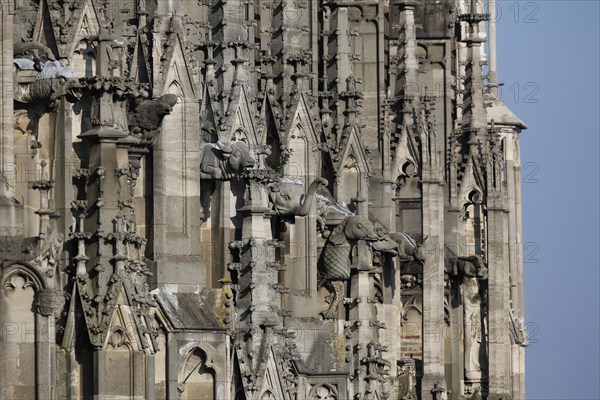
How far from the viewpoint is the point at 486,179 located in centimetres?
8431

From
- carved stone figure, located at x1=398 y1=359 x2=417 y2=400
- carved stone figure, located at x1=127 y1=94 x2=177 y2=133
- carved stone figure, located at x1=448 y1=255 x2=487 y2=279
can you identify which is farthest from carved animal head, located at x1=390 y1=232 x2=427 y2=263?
carved stone figure, located at x1=127 y1=94 x2=177 y2=133

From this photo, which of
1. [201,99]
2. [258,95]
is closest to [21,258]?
[201,99]

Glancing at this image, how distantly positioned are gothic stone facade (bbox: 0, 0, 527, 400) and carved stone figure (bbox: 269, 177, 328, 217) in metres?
0.06

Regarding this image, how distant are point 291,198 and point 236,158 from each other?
5.03 m

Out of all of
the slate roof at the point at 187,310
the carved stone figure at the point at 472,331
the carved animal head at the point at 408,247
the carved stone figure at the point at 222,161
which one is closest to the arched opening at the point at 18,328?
the slate roof at the point at 187,310

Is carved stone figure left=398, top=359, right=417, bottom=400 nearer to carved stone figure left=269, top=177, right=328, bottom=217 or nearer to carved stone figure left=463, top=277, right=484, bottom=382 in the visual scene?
carved stone figure left=463, top=277, right=484, bottom=382

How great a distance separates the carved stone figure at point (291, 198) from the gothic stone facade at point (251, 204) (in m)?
0.06

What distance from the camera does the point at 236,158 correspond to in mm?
60000

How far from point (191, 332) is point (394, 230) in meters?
22.3

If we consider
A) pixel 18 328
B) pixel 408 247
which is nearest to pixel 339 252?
pixel 408 247

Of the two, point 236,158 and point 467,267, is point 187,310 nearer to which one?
point 236,158

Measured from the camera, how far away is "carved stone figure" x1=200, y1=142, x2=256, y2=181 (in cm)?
5991

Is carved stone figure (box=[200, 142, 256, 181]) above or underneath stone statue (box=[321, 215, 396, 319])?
above

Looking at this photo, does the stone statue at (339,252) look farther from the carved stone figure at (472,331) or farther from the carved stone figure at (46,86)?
the carved stone figure at (46,86)
